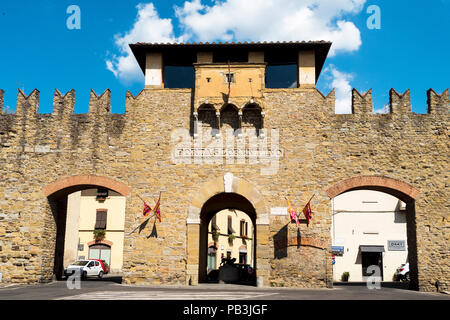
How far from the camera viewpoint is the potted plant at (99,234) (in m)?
29.8

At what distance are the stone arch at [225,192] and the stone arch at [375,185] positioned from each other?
2.56 metres

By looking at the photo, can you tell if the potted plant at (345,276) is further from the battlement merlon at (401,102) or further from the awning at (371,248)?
the battlement merlon at (401,102)

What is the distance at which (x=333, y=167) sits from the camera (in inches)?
628

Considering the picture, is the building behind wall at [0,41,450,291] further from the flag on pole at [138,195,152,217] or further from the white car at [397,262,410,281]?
the white car at [397,262,410,281]

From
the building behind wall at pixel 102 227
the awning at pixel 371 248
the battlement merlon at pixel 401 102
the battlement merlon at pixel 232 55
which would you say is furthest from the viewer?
the building behind wall at pixel 102 227

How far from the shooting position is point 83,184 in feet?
54.0

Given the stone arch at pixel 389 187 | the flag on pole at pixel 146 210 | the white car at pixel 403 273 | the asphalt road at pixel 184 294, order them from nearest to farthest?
the asphalt road at pixel 184 294, the stone arch at pixel 389 187, the flag on pole at pixel 146 210, the white car at pixel 403 273

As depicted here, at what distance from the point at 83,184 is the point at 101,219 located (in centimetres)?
1468

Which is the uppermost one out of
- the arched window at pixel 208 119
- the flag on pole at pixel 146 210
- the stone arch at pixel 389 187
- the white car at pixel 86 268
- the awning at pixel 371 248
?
the arched window at pixel 208 119

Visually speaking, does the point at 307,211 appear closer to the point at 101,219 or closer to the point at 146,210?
the point at 146,210

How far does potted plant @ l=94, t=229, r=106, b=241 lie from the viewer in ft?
97.8

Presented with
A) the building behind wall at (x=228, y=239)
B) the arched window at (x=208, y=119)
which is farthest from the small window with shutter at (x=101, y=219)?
the arched window at (x=208, y=119)
